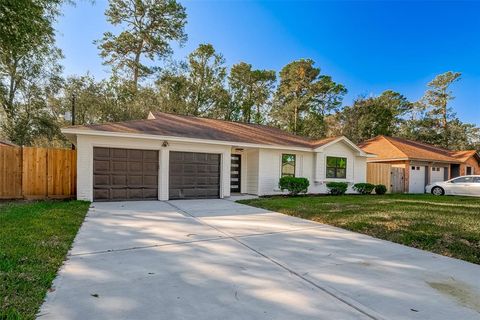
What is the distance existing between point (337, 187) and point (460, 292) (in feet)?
40.1

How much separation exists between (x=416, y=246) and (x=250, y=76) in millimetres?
28266

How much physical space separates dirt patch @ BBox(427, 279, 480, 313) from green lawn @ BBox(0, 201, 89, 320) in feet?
13.2

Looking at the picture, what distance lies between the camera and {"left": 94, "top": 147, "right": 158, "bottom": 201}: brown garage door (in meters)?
10.4

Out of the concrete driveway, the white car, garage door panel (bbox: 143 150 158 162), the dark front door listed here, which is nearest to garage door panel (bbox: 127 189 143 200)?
garage door panel (bbox: 143 150 158 162)

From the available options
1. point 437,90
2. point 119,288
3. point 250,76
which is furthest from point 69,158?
point 437,90

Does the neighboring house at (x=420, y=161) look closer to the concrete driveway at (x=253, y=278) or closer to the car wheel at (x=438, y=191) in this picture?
the car wheel at (x=438, y=191)

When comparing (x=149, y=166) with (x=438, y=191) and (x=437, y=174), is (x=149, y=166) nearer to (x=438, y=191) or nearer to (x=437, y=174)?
(x=438, y=191)

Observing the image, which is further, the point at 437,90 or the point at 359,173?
the point at 437,90

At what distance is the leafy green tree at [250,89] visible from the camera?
1203 inches

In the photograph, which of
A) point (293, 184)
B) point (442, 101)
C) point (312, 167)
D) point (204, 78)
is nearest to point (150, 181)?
point (293, 184)

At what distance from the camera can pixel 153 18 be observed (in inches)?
1005

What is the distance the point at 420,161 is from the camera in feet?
65.5

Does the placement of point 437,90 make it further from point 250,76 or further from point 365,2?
point 365,2

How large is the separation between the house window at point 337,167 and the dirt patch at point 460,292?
40.5 ft
